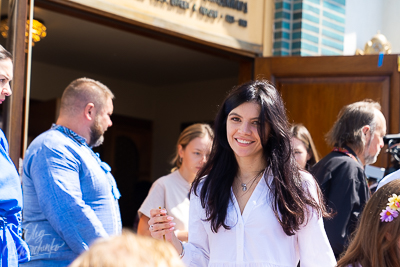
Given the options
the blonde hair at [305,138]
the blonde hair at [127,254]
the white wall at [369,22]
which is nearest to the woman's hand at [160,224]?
the blonde hair at [127,254]

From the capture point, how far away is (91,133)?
3555mm

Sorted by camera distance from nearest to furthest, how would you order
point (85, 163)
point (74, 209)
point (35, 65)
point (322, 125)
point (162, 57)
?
1. point (74, 209)
2. point (85, 163)
3. point (322, 125)
4. point (162, 57)
5. point (35, 65)

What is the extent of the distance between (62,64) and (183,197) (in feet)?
15.2

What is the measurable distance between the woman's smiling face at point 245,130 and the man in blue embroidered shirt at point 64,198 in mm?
1008

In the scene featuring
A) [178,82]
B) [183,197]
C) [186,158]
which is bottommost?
[183,197]

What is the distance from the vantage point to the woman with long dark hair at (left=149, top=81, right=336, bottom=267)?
7.93ft

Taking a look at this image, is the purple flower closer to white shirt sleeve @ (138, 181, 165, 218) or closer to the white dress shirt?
the white dress shirt

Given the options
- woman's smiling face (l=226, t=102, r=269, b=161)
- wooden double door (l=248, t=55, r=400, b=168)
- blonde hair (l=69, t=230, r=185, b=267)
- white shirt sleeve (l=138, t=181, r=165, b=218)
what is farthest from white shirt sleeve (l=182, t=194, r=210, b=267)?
wooden double door (l=248, t=55, r=400, b=168)

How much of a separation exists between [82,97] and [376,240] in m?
2.14

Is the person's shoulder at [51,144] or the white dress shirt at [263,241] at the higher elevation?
the person's shoulder at [51,144]

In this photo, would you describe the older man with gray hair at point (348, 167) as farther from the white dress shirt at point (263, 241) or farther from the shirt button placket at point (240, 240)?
the shirt button placket at point (240, 240)

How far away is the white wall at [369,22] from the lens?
20.2ft

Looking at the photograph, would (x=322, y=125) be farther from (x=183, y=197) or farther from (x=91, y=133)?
(x=91, y=133)

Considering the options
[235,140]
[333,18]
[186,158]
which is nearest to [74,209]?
[235,140]
